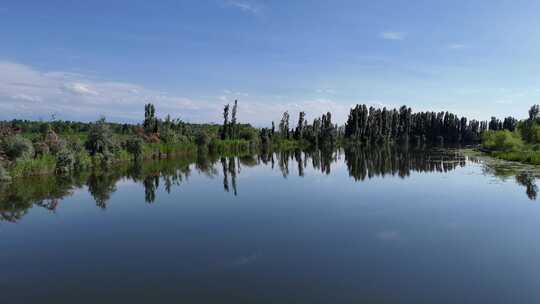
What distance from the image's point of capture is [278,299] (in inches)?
282

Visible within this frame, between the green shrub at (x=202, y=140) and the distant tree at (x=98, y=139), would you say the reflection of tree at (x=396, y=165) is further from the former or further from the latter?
the green shrub at (x=202, y=140)

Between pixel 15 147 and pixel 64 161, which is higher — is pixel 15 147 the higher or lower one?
the higher one

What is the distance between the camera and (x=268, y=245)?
1051cm

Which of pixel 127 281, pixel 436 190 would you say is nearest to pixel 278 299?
pixel 127 281

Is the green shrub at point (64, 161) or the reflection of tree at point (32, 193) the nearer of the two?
the reflection of tree at point (32, 193)

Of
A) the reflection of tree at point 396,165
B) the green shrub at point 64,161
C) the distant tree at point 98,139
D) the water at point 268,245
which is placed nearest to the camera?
the water at point 268,245

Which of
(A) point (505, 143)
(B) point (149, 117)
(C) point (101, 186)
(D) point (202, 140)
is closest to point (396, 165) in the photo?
(C) point (101, 186)

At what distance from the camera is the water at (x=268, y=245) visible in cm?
754

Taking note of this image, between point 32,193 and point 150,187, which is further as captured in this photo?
point 150,187

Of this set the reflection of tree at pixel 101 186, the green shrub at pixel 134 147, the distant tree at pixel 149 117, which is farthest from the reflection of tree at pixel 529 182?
the distant tree at pixel 149 117

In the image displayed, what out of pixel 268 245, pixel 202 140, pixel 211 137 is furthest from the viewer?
pixel 211 137

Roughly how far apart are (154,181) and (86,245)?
1322 cm

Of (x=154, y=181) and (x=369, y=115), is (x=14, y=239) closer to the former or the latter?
(x=154, y=181)

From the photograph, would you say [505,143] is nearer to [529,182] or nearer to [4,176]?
[529,182]
